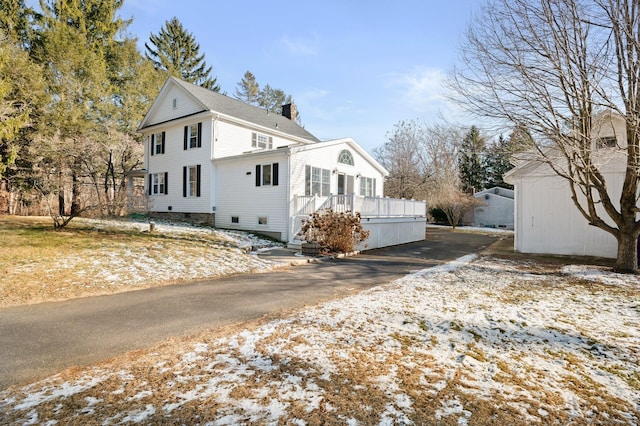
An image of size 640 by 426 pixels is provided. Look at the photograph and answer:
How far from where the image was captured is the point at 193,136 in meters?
17.7

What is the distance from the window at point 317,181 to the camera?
14.9 m

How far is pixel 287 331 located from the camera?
164 inches

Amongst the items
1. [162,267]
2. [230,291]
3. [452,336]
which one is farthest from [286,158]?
[452,336]

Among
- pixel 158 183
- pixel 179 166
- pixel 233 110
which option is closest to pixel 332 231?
pixel 233 110

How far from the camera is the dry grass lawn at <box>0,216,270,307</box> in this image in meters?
6.29

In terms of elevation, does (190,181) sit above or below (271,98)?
below

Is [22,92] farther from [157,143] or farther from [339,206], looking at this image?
[339,206]

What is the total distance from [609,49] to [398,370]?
30.2 feet

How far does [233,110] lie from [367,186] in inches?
338

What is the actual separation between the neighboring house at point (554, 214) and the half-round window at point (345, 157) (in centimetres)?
729

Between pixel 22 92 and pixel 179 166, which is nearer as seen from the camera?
pixel 22 92

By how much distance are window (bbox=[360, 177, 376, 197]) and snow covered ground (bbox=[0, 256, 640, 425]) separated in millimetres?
13534

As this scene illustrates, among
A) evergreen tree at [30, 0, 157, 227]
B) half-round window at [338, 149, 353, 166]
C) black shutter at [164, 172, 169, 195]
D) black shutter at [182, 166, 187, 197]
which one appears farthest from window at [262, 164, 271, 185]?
black shutter at [164, 172, 169, 195]

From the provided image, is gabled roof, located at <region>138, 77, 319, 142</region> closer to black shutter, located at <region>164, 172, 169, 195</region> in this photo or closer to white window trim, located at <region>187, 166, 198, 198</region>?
white window trim, located at <region>187, 166, 198, 198</region>
